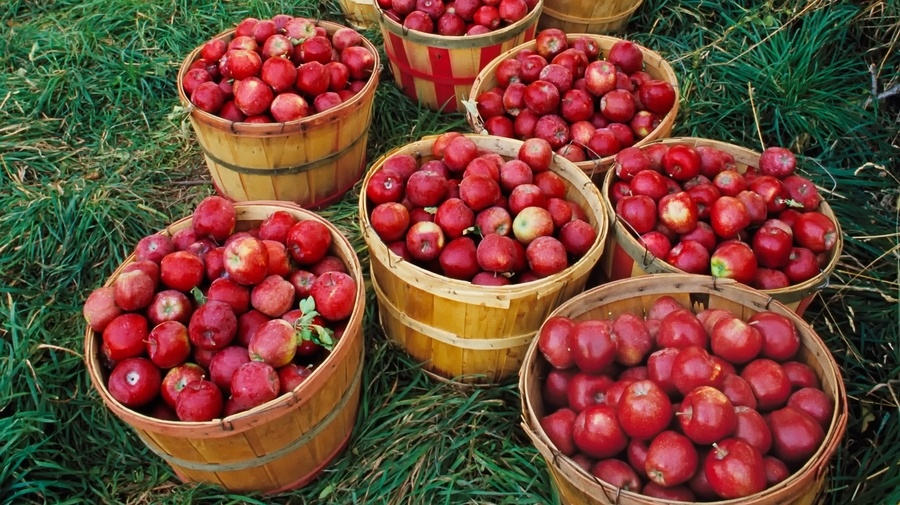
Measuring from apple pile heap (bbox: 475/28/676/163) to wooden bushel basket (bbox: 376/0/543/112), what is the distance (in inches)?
14.1

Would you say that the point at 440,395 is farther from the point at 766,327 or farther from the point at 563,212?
the point at 766,327

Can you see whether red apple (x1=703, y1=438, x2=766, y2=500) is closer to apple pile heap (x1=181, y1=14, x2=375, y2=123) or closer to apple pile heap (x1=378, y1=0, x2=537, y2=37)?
apple pile heap (x1=181, y1=14, x2=375, y2=123)

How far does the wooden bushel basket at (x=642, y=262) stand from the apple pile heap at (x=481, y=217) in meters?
0.15

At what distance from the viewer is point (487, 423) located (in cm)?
300

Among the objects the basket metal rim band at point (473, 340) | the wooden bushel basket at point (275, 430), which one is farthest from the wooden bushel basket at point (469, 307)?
the wooden bushel basket at point (275, 430)

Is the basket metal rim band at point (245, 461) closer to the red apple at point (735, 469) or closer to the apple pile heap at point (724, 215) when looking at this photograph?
the red apple at point (735, 469)

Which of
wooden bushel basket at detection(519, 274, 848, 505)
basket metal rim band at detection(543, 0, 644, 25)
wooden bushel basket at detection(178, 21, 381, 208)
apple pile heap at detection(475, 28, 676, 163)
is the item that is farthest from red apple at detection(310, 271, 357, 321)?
basket metal rim band at detection(543, 0, 644, 25)

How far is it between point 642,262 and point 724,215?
0.43 m

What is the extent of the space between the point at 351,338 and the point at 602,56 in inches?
108

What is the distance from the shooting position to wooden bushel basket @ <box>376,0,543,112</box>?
4.23m

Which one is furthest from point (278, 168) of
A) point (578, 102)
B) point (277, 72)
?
point (578, 102)

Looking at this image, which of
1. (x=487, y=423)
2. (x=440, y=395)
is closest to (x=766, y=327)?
(x=487, y=423)

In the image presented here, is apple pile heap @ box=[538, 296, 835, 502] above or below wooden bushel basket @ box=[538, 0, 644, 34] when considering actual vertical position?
above

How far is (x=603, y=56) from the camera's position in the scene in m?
4.29
